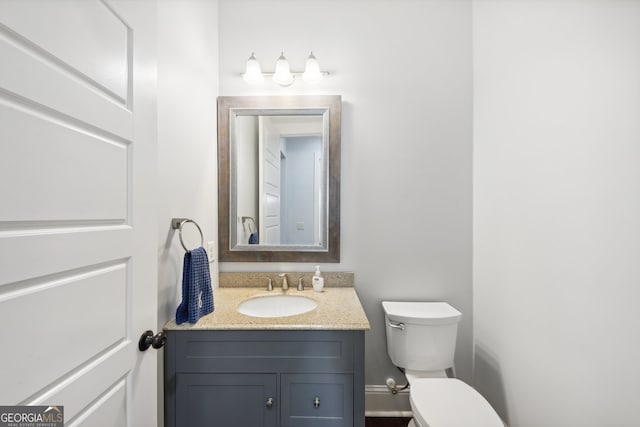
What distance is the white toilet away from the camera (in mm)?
1253

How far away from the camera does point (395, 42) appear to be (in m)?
1.73

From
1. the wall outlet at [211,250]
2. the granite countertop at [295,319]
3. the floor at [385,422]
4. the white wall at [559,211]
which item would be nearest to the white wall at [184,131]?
the wall outlet at [211,250]

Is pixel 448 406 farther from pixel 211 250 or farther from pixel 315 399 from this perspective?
pixel 211 250

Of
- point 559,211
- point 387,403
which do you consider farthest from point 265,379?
point 559,211

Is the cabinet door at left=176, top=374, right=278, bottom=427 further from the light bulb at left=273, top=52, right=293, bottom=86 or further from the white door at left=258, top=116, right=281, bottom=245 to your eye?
the light bulb at left=273, top=52, right=293, bottom=86

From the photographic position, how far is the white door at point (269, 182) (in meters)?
1.73

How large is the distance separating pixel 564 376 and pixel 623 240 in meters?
0.59

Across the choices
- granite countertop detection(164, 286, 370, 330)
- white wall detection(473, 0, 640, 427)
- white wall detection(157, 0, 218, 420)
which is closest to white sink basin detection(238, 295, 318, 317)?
granite countertop detection(164, 286, 370, 330)

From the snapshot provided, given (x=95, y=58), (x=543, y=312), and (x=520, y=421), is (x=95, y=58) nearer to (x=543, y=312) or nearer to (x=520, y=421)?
(x=543, y=312)

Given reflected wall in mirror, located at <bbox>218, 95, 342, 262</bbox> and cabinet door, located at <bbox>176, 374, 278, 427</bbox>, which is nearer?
cabinet door, located at <bbox>176, 374, 278, 427</bbox>

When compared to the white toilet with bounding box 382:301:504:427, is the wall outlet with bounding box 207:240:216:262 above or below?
above

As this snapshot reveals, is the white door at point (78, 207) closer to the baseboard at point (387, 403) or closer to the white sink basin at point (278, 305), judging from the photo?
the white sink basin at point (278, 305)

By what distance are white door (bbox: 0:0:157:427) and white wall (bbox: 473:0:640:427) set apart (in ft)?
4.96

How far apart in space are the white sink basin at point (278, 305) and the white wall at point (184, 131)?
12.5 inches
